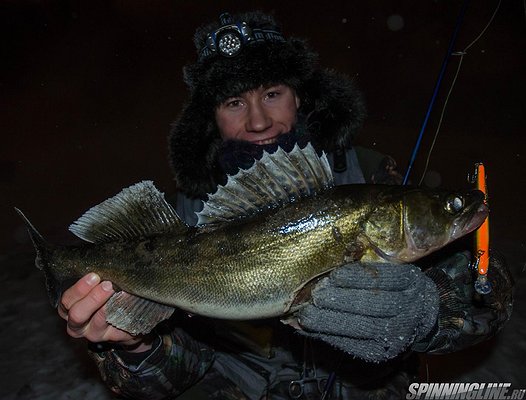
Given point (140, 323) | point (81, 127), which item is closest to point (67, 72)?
point (81, 127)

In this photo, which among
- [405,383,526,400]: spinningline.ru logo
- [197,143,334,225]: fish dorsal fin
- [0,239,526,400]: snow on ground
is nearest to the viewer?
[197,143,334,225]: fish dorsal fin

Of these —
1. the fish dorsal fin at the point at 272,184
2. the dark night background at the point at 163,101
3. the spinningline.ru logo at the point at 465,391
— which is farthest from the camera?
the dark night background at the point at 163,101

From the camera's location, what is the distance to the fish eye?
1.88 m

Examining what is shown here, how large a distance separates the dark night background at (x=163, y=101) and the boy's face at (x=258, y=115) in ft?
7.44

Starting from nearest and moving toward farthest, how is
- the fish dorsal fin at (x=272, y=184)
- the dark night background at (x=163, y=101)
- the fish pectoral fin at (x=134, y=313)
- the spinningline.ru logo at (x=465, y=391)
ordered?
the fish dorsal fin at (x=272, y=184) → the fish pectoral fin at (x=134, y=313) → the spinningline.ru logo at (x=465, y=391) → the dark night background at (x=163, y=101)

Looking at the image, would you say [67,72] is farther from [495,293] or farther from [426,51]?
[495,293]

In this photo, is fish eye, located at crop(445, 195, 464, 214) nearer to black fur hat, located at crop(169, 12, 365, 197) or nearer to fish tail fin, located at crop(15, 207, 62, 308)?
black fur hat, located at crop(169, 12, 365, 197)

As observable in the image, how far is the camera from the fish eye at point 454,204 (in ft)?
6.17

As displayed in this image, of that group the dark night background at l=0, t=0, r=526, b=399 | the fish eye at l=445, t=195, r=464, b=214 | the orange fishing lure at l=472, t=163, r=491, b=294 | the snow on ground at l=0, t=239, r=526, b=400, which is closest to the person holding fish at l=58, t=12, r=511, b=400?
the fish eye at l=445, t=195, r=464, b=214

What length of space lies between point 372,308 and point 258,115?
1.56 metres

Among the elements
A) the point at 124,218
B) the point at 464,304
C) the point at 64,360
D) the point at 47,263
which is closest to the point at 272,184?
the point at 124,218

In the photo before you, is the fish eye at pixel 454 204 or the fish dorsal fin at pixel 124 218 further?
the fish dorsal fin at pixel 124 218

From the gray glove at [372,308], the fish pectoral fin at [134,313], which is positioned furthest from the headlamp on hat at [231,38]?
the gray glove at [372,308]

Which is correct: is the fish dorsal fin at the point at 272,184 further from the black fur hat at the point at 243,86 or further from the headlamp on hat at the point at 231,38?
the headlamp on hat at the point at 231,38
